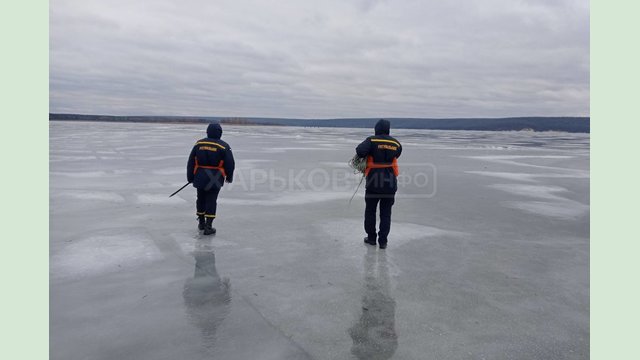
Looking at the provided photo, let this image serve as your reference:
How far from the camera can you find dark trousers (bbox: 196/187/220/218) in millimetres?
6734

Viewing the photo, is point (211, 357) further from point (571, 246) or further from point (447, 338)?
point (571, 246)

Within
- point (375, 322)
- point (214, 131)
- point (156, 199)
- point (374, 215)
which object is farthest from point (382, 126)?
point (156, 199)

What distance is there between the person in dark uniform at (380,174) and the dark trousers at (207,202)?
2252 mm

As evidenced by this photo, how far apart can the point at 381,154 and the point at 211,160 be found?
2.52m

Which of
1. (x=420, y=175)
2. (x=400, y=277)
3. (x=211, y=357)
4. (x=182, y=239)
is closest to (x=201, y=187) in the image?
(x=182, y=239)

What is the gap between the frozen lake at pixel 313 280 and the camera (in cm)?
354

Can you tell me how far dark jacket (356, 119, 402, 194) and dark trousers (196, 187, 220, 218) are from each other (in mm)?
2255

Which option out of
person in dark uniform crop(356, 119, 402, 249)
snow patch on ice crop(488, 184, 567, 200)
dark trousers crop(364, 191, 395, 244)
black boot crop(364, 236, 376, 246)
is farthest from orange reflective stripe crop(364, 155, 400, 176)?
snow patch on ice crop(488, 184, 567, 200)

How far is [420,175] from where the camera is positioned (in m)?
14.3

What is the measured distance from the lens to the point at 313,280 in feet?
16.0

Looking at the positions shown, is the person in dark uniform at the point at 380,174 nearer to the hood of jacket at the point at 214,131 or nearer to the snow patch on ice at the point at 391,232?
the snow patch on ice at the point at 391,232

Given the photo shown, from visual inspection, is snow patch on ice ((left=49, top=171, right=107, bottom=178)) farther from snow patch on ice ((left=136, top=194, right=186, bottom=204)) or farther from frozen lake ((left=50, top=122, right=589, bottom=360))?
snow patch on ice ((left=136, top=194, right=186, bottom=204))

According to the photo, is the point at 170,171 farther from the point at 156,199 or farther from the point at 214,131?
the point at 214,131

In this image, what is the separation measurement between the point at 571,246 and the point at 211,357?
5.39 meters
